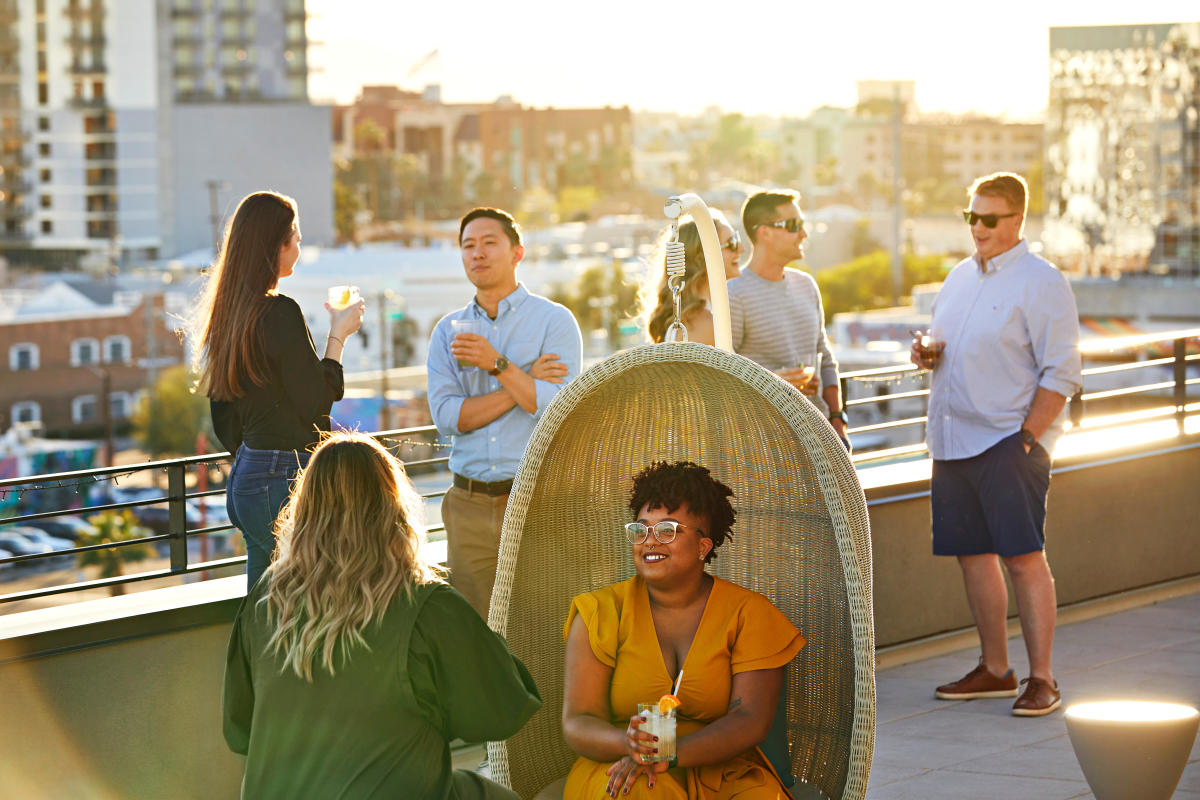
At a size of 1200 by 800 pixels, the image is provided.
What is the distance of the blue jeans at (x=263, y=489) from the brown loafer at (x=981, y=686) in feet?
8.27

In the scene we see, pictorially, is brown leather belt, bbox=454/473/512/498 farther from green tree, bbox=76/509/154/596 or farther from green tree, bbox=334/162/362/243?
green tree, bbox=334/162/362/243

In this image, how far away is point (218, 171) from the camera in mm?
96750

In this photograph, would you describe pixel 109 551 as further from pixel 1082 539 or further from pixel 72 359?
pixel 1082 539

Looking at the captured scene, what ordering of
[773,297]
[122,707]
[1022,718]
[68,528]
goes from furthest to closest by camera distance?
[68,528] → [773,297] → [1022,718] → [122,707]

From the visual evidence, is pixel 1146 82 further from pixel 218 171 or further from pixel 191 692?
pixel 191 692

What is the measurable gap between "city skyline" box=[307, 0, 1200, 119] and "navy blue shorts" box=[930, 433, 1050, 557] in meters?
100

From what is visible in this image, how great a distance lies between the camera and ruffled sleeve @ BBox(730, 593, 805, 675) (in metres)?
3.63

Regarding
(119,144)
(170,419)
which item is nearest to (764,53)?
(119,144)

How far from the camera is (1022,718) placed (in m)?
5.31

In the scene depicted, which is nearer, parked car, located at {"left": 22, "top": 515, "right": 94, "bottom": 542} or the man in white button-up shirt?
the man in white button-up shirt

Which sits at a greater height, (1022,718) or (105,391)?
(1022,718)

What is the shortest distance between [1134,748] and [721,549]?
1.23 meters

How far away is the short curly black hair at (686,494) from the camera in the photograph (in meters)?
3.67

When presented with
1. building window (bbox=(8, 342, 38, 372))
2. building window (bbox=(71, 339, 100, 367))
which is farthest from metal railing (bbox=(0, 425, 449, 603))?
building window (bbox=(71, 339, 100, 367))
